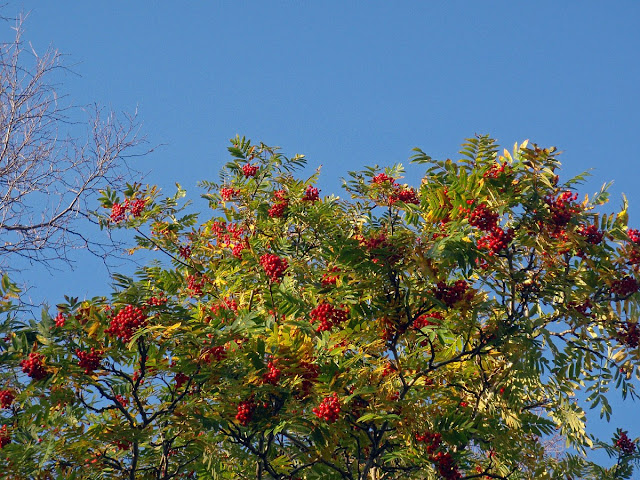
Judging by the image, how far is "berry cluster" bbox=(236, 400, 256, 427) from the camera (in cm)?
534

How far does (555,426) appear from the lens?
23.7ft

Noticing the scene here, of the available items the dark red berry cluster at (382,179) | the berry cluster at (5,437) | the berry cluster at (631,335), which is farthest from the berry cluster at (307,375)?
the dark red berry cluster at (382,179)

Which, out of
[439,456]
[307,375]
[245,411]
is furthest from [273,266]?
[439,456]

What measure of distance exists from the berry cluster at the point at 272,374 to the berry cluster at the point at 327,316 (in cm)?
55

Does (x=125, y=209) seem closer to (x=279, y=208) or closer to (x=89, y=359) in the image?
(x=279, y=208)

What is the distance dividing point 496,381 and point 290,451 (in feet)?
7.39

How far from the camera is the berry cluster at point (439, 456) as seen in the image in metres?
6.04

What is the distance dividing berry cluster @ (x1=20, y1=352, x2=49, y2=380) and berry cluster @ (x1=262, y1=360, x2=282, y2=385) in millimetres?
1713

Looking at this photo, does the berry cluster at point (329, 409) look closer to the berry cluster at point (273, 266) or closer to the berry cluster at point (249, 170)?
the berry cluster at point (273, 266)

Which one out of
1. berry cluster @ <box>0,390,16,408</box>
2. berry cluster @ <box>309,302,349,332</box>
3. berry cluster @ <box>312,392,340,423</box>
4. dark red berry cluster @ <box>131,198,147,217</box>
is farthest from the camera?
dark red berry cluster @ <box>131,198,147,217</box>

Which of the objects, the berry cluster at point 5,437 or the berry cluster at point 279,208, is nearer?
the berry cluster at point 5,437

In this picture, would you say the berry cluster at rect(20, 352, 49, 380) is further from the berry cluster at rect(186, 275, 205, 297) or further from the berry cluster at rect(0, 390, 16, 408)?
the berry cluster at rect(186, 275, 205, 297)

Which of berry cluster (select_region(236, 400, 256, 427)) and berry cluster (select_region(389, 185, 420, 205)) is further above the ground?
berry cluster (select_region(389, 185, 420, 205))

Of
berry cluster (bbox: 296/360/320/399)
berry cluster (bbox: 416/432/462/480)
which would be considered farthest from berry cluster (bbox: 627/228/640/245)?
berry cluster (bbox: 296/360/320/399)
